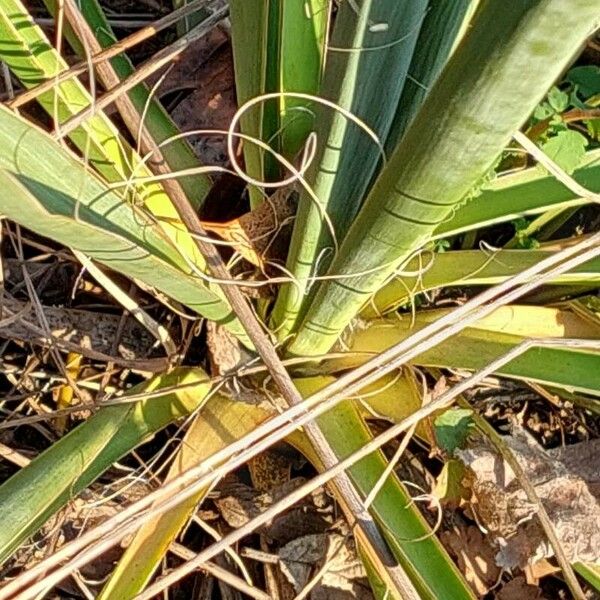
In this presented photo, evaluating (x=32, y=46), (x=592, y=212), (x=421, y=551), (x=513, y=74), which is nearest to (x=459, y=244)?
(x=592, y=212)

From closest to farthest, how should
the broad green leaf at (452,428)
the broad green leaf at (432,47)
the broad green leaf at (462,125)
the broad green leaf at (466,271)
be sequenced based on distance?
the broad green leaf at (462,125), the broad green leaf at (432,47), the broad green leaf at (466,271), the broad green leaf at (452,428)

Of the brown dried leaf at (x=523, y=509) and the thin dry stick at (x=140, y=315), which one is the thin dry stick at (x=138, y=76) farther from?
the brown dried leaf at (x=523, y=509)

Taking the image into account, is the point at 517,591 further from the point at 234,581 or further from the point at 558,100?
the point at 558,100

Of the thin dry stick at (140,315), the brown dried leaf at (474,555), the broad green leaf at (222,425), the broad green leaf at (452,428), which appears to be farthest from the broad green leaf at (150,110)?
the brown dried leaf at (474,555)

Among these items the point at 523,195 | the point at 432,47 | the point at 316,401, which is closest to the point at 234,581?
the point at 316,401

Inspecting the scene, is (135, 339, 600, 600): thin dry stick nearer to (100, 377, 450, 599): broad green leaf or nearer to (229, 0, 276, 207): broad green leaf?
(100, 377, 450, 599): broad green leaf
